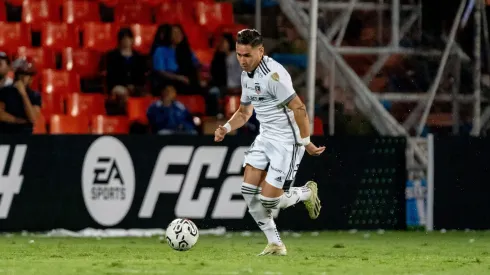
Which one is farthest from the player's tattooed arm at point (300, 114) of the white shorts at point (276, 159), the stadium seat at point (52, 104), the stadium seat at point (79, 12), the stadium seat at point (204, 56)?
the stadium seat at point (79, 12)

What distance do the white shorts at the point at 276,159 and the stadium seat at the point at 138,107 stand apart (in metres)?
6.76

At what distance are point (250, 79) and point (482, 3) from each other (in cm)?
742

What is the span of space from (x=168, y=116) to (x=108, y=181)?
6.66 feet

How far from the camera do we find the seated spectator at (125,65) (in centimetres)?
1867

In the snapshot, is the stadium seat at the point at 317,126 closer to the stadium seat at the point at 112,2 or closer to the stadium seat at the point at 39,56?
the stadium seat at the point at 112,2

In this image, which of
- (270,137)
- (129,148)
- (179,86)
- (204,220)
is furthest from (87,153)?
(270,137)

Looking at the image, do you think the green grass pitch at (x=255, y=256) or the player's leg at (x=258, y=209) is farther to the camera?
the player's leg at (x=258, y=209)

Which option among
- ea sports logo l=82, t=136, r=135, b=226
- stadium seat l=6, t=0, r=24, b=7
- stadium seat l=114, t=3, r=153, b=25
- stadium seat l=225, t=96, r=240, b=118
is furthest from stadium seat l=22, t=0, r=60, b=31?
ea sports logo l=82, t=136, r=135, b=226

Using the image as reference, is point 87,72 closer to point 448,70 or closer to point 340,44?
point 340,44

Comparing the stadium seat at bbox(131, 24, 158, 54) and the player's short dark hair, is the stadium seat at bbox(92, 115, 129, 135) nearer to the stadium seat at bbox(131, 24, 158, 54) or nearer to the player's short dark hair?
the stadium seat at bbox(131, 24, 158, 54)

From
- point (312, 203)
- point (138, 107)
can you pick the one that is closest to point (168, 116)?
point (138, 107)

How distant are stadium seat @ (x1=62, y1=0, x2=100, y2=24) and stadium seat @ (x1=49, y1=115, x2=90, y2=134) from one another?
230 centimetres

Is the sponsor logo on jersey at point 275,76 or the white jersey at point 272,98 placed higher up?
the sponsor logo on jersey at point 275,76

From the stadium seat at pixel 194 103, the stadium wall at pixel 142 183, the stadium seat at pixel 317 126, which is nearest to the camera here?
the stadium wall at pixel 142 183
